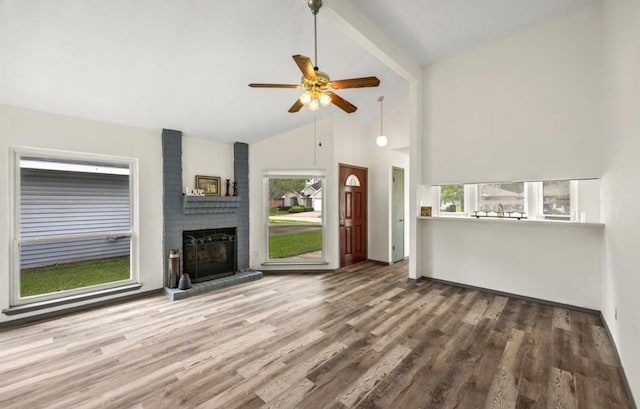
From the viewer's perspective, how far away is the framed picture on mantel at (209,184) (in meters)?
4.54

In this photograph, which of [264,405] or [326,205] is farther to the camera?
[326,205]

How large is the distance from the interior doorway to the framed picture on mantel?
11.5 feet

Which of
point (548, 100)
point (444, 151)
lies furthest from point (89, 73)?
point (548, 100)

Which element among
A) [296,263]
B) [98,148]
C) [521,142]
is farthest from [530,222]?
[98,148]

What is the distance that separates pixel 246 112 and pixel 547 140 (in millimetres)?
4008

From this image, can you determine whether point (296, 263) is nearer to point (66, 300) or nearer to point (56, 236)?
point (66, 300)

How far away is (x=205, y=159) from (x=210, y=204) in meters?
0.78

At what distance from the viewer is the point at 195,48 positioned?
2.65 metres

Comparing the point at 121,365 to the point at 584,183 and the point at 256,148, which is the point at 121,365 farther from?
the point at 584,183

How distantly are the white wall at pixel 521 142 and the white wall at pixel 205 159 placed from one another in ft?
11.2

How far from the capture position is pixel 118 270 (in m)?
4.67

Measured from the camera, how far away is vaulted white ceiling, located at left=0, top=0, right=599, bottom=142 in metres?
2.17

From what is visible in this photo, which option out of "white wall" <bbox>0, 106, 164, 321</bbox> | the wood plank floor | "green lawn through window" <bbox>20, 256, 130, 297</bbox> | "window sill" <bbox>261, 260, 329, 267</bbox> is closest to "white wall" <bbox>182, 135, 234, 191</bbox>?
"white wall" <bbox>0, 106, 164, 321</bbox>

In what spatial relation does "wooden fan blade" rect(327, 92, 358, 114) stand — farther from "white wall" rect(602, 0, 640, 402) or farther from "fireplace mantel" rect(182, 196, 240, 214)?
"fireplace mantel" rect(182, 196, 240, 214)
